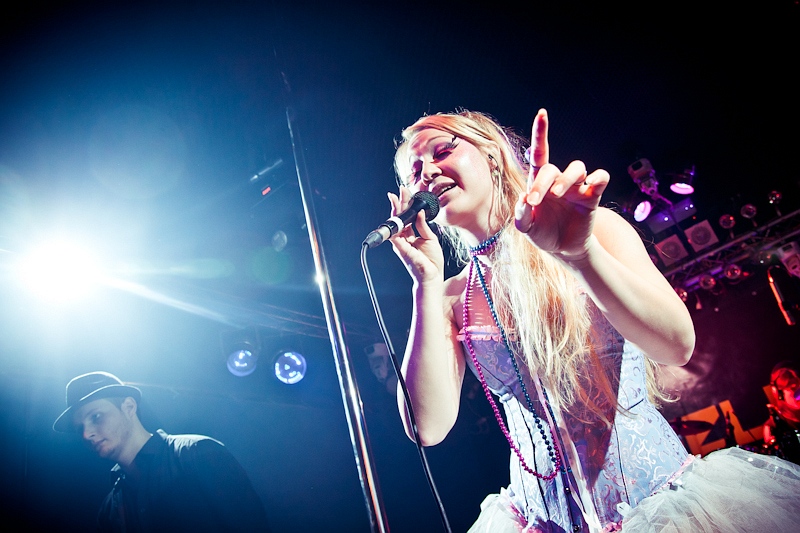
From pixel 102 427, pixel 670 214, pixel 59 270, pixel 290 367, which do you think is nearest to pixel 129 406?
pixel 102 427

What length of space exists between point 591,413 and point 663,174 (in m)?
6.28

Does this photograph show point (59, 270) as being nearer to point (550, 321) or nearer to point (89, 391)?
point (89, 391)

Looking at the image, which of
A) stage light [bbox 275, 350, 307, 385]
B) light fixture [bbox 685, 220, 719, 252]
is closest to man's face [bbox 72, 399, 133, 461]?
stage light [bbox 275, 350, 307, 385]

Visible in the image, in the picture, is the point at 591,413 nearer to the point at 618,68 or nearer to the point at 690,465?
the point at 690,465

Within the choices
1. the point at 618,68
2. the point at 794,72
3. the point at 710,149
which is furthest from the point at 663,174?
the point at 618,68

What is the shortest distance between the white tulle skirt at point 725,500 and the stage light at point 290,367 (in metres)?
3.99

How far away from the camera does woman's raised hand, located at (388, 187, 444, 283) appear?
1.31 meters

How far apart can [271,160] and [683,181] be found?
5.66m

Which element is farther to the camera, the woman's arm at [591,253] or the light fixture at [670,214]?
the light fixture at [670,214]

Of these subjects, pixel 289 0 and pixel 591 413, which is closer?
pixel 591 413

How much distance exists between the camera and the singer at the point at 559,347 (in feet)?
2.93

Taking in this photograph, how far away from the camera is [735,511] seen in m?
0.91

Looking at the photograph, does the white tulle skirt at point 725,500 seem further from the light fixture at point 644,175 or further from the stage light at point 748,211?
the stage light at point 748,211

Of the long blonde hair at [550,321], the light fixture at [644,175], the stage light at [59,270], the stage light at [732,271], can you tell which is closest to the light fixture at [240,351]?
the stage light at [59,270]
